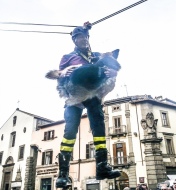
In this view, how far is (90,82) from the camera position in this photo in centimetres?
290

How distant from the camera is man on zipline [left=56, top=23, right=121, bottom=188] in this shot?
283cm

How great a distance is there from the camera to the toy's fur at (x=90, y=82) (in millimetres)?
2859

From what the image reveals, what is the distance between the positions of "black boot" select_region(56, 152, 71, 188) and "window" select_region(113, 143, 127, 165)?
88.8 feet

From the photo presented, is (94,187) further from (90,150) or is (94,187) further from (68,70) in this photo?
(68,70)

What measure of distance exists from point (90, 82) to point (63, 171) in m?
1.12

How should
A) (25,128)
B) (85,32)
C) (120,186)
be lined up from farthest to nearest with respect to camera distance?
(25,128), (120,186), (85,32)

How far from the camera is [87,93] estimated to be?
9.71 ft

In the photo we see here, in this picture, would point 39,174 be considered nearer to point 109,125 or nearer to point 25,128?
point 25,128

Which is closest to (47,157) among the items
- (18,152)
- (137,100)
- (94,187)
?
(18,152)

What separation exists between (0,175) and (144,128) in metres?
25.1

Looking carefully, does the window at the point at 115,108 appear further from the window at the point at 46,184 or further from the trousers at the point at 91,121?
the trousers at the point at 91,121

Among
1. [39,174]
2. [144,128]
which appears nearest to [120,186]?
[144,128]

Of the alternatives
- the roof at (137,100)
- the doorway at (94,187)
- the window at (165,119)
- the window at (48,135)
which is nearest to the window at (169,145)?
the window at (165,119)

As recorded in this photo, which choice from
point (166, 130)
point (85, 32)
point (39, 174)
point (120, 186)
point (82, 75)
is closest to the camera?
point (82, 75)
